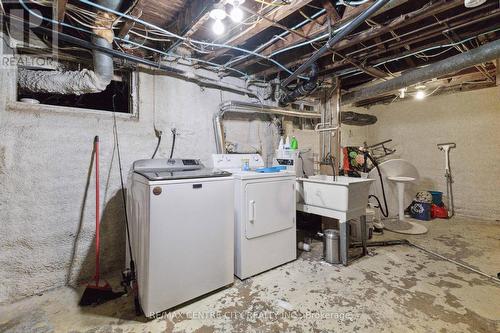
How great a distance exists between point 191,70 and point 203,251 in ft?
7.04

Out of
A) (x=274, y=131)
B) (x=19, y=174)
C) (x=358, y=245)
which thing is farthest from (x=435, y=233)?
(x=19, y=174)

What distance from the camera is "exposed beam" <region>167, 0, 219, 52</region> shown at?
5.58 ft

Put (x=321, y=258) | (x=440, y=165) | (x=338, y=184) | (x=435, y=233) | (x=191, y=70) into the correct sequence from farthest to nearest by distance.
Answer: (x=440, y=165)
(x=435, y=233)
(x=191, y=70)
(x=321, y=258)
(x=338, y=184)

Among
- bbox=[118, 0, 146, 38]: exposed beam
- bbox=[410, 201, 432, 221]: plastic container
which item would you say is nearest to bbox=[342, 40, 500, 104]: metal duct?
bbox=[410, 201, 432, 221]: plastic container

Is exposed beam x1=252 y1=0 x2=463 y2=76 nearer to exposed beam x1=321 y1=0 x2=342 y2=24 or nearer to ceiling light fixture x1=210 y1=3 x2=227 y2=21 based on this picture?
exposed beam x1=321 y1=0 x2=342 y2=24

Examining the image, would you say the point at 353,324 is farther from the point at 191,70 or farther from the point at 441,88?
the point at 441,88

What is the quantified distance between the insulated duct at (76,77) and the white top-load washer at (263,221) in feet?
5.00

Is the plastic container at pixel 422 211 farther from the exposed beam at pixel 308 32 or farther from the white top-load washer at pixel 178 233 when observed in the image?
the white top-load washer at pixel 178 233

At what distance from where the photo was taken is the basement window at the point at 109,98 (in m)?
2.40

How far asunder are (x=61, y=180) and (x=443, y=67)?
156 inches

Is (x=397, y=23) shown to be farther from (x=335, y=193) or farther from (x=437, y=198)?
(x=437, y=198)

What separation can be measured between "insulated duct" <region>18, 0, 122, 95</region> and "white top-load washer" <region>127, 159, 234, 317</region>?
840mm

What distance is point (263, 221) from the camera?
7.47 ft

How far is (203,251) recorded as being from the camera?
1.88m
